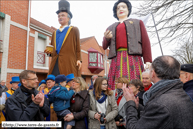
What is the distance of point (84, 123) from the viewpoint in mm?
2789

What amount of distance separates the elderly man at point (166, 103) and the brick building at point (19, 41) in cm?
867

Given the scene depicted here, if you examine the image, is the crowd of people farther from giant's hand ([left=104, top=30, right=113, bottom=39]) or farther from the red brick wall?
the red brick wall

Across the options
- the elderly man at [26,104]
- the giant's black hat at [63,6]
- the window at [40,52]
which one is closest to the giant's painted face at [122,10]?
the giant's black hat at [63,6]

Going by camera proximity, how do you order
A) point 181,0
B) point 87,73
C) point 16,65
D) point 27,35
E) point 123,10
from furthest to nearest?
point 87,73, point 27,35, point 16,65, point 181,0, point 123,10

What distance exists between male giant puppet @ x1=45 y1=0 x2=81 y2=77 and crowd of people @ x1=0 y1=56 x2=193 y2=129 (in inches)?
9.5

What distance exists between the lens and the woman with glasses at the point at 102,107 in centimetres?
263

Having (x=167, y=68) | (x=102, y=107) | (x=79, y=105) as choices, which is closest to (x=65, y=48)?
(x=79, y=105)

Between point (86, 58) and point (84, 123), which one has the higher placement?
point (86, 58)

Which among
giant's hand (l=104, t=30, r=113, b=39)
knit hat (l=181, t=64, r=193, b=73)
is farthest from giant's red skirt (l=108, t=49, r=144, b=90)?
knit hat (l=181, t=64, r=193, b=73)

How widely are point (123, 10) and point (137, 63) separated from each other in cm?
120

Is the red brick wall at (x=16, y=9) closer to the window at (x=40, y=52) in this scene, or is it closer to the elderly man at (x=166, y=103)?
the window at (x=40, y=52)

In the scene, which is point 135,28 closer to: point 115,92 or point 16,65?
point 115,92

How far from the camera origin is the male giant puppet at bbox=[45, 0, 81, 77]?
3236 millimetres

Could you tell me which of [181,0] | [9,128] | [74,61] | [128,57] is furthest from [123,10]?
[181,0]
